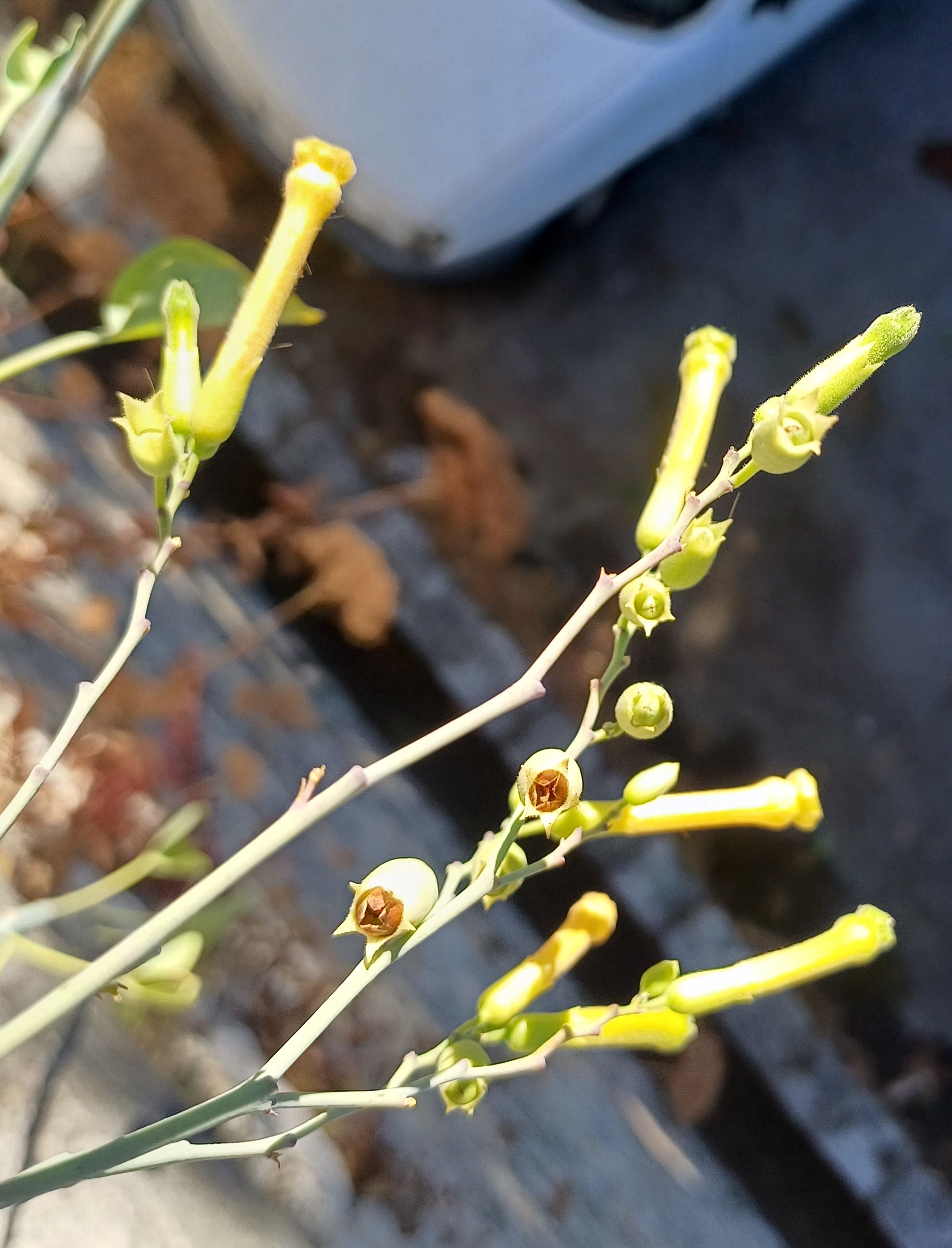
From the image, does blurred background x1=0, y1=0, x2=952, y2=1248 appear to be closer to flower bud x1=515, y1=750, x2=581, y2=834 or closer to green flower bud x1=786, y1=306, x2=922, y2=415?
flower bud x1=515, y1=750, x2=581, y2=834

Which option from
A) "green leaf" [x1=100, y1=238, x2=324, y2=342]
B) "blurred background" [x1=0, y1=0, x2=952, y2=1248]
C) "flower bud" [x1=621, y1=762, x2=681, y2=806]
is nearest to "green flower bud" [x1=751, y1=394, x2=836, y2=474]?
"flower bud" [x1=621, y1=762, x2=681, y2=806]

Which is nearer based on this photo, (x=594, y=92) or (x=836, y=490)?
(x=594, y=92)

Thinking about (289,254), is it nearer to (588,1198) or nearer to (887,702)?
(588,1198)

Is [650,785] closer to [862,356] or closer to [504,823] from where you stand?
[504,823]

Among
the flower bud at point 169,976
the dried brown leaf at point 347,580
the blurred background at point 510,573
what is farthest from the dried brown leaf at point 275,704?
the flower bud at point 169,976

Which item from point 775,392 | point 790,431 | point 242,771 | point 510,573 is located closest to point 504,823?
point 790,431

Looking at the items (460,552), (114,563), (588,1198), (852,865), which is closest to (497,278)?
(460,552)

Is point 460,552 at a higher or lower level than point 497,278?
lower
